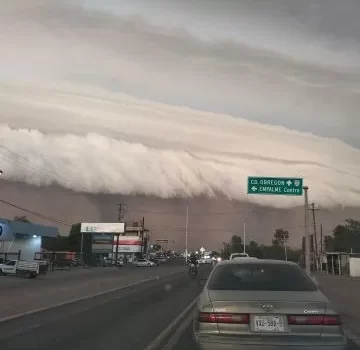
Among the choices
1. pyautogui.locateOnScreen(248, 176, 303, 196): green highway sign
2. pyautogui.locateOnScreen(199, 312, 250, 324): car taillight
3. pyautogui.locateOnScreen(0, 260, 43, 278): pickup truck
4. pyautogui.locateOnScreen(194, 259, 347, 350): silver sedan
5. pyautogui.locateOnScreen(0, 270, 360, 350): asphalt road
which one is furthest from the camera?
pyautogui.locateOnScreen(0, 260, 43, 278): pickup truck

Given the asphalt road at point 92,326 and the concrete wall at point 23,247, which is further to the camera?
the concrete wall at point 23,247

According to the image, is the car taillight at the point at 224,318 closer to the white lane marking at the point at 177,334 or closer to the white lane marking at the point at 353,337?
the white lane marking at the point at 177,334

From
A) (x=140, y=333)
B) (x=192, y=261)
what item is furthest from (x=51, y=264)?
(x=140, y=333)

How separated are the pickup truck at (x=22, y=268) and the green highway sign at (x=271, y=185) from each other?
19588 millimetres

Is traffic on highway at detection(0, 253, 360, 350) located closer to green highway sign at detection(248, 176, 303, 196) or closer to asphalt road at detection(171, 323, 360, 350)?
asphalt road at detection(171, 323, 360, 350)

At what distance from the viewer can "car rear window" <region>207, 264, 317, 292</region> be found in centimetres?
760

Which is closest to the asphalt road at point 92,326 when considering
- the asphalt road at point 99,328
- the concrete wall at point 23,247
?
the asphalt road at point 99,328

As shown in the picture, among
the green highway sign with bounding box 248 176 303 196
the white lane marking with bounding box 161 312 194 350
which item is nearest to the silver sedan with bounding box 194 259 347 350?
the white lane marking with bounding box 161 312 194 350

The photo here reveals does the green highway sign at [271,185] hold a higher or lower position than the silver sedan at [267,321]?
higher

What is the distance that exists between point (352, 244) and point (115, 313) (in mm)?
78226

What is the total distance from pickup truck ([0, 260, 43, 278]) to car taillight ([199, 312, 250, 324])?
35.4 m

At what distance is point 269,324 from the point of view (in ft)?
21.8

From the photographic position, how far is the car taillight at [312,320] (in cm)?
660

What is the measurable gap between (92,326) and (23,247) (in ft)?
191
